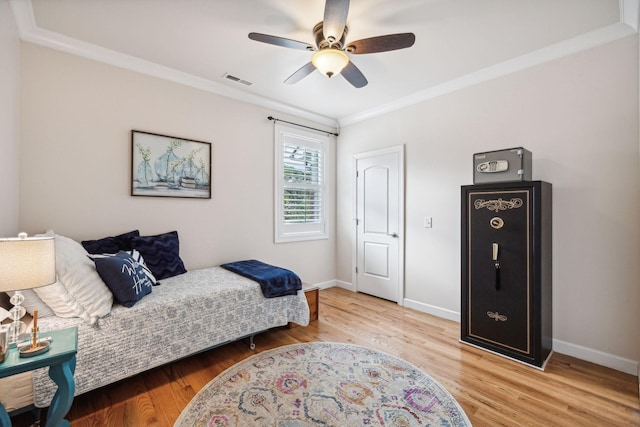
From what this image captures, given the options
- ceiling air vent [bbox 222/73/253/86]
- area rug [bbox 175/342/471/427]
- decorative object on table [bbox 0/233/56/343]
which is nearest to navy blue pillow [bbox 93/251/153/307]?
decorative object on table [bbox 0/233/56/343]

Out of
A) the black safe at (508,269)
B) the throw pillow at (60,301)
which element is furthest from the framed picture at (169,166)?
the black safe at (508,269)

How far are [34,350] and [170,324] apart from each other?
80cm

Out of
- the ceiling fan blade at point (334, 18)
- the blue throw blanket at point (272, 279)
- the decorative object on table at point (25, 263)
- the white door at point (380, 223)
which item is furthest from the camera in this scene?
the white door at point (380, 223)

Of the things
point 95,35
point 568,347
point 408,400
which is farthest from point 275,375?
point 95,35

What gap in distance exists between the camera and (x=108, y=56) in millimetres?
2596

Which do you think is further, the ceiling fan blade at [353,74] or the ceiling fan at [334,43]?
the ceiling fan blade at [353,74]

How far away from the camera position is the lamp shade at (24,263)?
1264 millimetres

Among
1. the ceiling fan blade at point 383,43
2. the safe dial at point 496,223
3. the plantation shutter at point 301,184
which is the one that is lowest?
the safe dial at point 496,223

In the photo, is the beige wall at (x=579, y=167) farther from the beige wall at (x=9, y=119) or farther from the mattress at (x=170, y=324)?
the beige wall at (x=9, y=119)

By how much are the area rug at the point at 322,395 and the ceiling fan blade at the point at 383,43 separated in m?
2.36

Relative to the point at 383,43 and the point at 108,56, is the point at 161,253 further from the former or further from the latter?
the point at 383,43

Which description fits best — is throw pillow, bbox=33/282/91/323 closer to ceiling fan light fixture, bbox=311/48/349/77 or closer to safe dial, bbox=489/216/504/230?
ceiling fan light fixture, bbox=311/48/349/77

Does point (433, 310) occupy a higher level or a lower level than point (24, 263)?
lower


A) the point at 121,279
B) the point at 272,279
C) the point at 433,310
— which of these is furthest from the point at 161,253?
the point at 433,310
